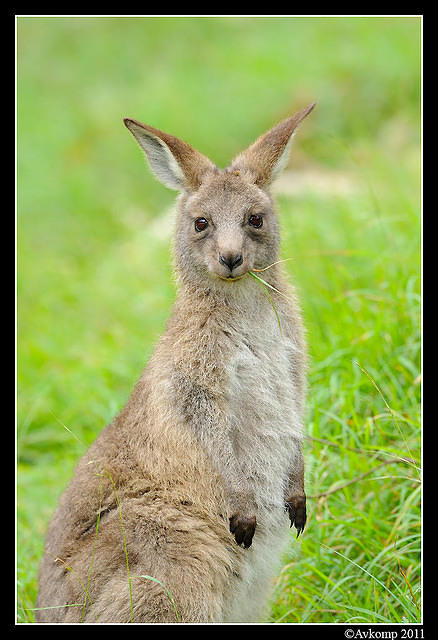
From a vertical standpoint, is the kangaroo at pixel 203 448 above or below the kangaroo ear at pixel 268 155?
below

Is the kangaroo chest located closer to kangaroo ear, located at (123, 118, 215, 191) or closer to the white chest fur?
the white chest fur

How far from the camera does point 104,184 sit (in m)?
11.0

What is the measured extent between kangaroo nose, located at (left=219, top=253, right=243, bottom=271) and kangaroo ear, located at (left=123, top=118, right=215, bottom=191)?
49cm

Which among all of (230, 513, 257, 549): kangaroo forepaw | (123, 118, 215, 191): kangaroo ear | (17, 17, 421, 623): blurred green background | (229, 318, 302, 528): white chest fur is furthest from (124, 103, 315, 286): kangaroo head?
(230, 513, 257, 549): kangaroo forepaw

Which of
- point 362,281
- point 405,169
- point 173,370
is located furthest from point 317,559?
point 405,169

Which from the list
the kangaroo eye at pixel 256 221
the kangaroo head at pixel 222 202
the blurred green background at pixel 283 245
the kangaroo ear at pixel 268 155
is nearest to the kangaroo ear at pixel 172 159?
the kangaroo head at pixel 222 202

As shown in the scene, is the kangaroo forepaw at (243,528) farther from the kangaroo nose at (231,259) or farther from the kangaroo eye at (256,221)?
the kangaroo eye at (256,221)

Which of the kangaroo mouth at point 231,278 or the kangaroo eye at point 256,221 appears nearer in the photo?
the kangaroo mouth at point 231,278

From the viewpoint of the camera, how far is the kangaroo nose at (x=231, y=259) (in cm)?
374

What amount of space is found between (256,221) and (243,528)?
4.52ft

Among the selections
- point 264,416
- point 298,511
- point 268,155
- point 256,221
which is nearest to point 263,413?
point 264,416

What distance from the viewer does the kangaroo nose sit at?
12.3 feet

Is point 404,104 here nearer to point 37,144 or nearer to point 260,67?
point 260,67

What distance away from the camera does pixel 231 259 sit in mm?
3744
